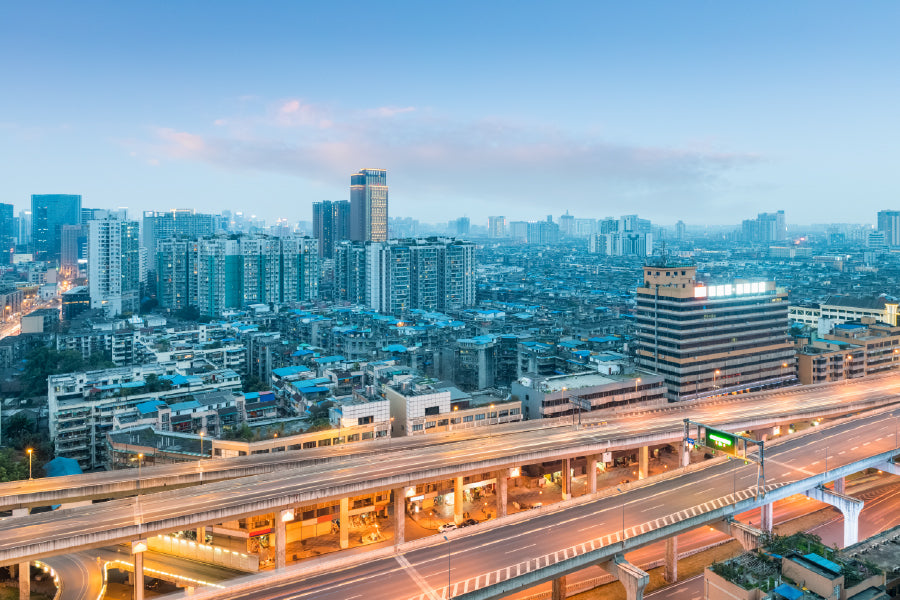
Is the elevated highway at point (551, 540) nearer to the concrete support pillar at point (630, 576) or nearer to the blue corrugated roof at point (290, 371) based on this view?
the concrete support pillar at point (630, 576)

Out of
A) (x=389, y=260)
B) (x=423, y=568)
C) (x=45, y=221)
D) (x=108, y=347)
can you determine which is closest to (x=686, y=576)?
(x=423, y=568)

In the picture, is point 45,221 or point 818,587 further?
point 45,221

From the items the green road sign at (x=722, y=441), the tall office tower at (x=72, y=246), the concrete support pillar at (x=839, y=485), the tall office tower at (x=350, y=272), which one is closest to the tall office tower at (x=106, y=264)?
the tall office tower at (x=350, y=272)

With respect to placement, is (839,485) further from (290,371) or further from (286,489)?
(290,371)

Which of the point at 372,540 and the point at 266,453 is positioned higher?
the point at 266,453

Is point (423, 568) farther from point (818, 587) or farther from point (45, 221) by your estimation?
point (45, 221)

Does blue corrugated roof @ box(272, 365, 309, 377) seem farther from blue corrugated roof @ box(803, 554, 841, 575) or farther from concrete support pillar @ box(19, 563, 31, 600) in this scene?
blue corrugated roof @ box(803, 554, 841, 575)
